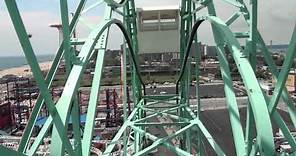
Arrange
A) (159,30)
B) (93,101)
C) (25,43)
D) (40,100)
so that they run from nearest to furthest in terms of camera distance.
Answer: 1. (25,43)
2. (40,100)
3. (93,101)
4. (159,30)

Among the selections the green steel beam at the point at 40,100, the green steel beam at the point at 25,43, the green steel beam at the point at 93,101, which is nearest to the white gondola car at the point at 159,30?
the green steel beam at the point at 93,101

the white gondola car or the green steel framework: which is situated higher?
the white gondola car

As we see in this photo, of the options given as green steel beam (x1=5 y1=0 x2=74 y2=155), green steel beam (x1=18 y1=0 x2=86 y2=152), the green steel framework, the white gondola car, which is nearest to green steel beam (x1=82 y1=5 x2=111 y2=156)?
the green steel framework

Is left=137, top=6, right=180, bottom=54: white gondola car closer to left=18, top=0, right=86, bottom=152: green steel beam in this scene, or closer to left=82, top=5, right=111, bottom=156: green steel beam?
left=82, top=5, right=111, bottom=156: green steel beam

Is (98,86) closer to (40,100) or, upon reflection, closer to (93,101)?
(93,101)

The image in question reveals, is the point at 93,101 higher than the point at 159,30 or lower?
lower

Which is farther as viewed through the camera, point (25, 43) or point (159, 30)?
point (159, 30)

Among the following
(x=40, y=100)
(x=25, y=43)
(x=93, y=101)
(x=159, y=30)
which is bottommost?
(x=93, y=101)

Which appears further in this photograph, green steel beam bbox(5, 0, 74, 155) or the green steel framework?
the green steel framework

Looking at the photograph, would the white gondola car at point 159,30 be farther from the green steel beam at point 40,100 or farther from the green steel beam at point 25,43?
the green steel beam at point 25,43

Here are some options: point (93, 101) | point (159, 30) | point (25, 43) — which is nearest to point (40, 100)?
point (93, 101)

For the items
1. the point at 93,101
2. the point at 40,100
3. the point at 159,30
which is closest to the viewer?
the point at 40,100
